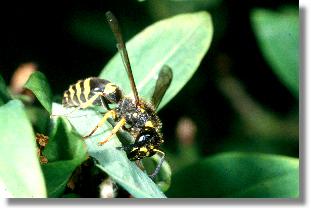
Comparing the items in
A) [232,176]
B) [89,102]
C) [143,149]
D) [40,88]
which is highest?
[40,88]

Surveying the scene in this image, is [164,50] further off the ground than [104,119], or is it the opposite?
[164,50]

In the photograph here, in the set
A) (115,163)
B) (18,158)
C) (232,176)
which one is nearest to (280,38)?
(232,176)

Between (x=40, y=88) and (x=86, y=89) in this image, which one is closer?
(x=40, y=88)

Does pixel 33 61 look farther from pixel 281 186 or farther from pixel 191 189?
pixel 281 186

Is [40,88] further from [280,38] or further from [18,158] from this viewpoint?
[280,38]

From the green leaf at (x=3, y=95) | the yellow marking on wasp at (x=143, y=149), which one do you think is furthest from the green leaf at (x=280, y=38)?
the green leaf at (x=3, y=95)
